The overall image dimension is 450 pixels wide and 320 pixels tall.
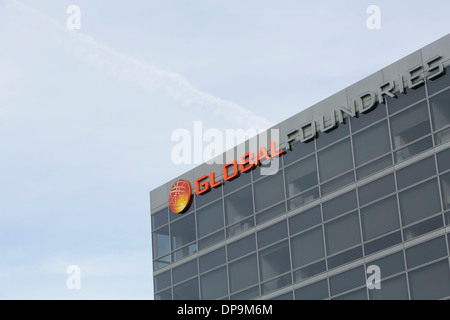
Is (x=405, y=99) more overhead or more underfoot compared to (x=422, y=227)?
more overhead

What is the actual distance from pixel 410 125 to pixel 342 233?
5259mm

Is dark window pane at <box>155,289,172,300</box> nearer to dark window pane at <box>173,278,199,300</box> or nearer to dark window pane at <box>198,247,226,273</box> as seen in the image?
dark window pane at <box>173,278,199,300</box>

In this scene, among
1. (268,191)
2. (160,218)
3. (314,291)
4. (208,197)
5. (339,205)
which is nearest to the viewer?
(339,205)

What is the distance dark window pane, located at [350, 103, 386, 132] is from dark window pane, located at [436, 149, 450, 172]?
11.9 feet

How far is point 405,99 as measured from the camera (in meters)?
36.9

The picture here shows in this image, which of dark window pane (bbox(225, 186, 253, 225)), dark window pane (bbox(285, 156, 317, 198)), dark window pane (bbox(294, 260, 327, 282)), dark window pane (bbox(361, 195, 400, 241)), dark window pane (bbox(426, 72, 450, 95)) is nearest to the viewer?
dark window pane (bbox(426, 72, 450, 95))

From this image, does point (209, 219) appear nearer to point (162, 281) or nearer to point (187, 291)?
point (187, 291)

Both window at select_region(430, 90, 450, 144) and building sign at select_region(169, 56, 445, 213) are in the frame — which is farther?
building sign at select_region(169, 56, 445, 213)

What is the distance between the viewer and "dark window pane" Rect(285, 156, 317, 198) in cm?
4031

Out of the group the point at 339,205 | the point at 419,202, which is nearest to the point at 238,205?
the point at 339,205

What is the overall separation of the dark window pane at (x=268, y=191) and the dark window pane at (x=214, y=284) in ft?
11.9

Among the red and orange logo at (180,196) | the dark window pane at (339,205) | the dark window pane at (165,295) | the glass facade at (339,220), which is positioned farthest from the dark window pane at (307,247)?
the dark window pane at (165,295)

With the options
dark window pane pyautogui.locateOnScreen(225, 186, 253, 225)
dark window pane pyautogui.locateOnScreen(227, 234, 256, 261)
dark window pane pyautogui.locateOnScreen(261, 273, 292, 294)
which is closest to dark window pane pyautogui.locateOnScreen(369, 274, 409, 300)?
dark window pane pyautogui.locateOnScreen(261, 273, 292, 294)
